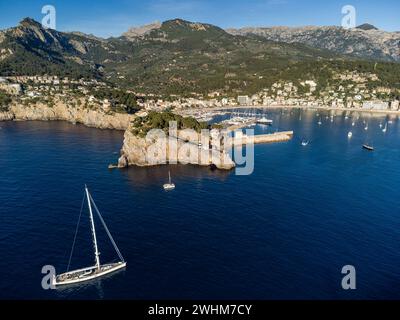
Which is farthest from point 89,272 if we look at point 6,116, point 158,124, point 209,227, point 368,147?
point 6,116

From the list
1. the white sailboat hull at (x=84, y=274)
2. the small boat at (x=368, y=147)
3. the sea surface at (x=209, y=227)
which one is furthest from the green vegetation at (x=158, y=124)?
the small boat at (x=368, y=147)

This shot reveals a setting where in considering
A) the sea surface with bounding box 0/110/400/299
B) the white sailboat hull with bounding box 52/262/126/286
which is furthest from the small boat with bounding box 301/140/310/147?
the white sailboat hull with bounding box 52/262/126/286

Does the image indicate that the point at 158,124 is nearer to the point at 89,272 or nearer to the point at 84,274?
the point at 89,272

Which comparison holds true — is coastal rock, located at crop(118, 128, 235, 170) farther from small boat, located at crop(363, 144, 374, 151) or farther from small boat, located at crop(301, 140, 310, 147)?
small boat, located at crop(363, 144, 374, 151)

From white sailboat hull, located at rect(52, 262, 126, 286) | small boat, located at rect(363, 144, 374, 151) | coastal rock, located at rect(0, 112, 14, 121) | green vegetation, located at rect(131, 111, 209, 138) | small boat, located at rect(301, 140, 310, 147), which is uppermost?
coastal rock, located at rect(0, 112, 14, 121)

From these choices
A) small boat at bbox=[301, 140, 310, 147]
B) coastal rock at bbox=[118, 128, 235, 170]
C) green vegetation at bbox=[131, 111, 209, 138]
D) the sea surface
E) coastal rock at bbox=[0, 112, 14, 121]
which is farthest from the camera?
coastal rock at bbox=[0, 112, 14, 121]

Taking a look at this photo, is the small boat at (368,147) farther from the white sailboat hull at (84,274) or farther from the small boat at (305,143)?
the white sailboat hull at (84,274)

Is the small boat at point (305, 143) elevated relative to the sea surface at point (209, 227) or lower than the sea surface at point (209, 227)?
elevated
